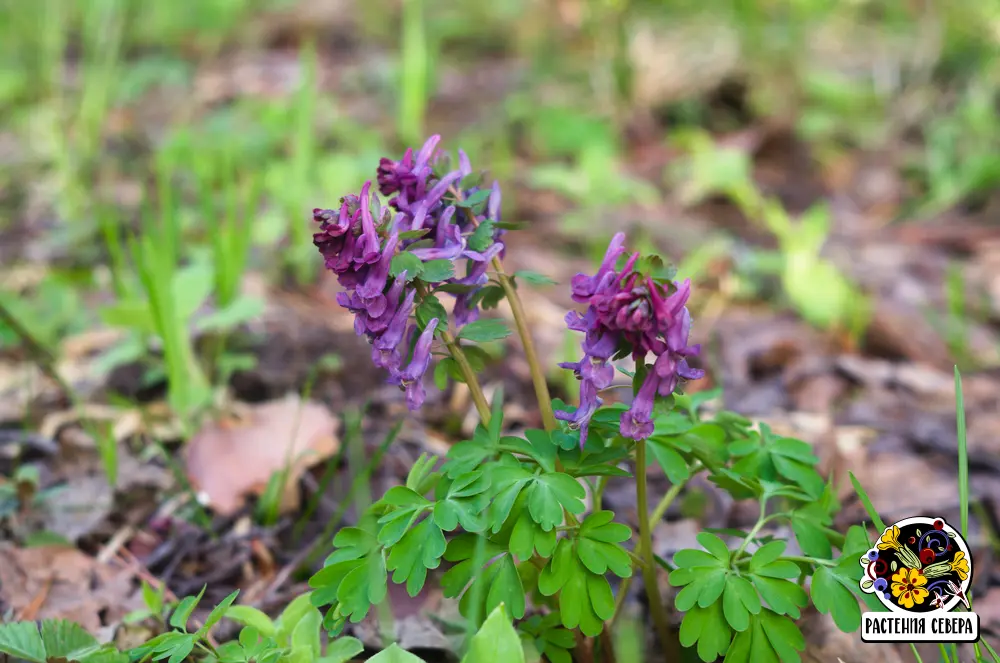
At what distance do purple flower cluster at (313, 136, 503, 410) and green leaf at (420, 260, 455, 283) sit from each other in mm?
16

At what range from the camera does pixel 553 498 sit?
1271 millimetres

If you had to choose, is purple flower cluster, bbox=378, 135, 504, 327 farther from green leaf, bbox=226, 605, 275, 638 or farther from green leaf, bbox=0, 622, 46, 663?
green leaf, bbox=0, 622, 46, 663

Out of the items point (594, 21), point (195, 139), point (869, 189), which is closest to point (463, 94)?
point (594, 21)

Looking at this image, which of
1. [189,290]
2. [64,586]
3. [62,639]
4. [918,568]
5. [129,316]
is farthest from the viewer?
[189,290]

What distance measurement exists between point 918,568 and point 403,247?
3.51 ft

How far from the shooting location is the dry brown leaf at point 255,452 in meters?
2.16

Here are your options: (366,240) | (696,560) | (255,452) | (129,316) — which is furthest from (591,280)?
(129,316)


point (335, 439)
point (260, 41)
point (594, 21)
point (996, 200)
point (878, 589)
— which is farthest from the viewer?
point (260, 41)

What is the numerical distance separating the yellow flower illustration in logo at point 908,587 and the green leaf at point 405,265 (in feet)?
3.15

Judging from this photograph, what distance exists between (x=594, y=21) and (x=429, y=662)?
14.2ft

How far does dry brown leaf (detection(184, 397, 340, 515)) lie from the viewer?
85.0 inches

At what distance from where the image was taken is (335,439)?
7.64 ft

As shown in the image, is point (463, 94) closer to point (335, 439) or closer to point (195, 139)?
point (195, 139)

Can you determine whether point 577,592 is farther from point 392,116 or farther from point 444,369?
point 392,116
